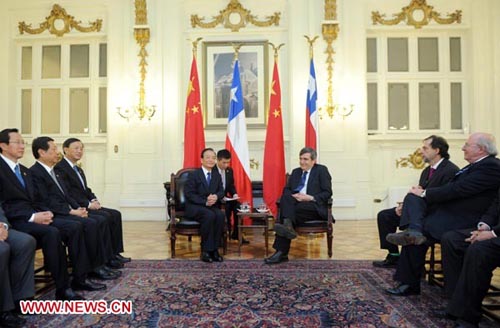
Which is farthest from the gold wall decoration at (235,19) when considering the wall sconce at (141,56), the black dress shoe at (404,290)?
the black dress shoe at (404,290)

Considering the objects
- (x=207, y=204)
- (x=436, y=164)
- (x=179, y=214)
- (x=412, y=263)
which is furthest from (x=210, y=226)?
(x=436, y=164)

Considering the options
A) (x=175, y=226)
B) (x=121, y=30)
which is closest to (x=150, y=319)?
(x=175, y=226)

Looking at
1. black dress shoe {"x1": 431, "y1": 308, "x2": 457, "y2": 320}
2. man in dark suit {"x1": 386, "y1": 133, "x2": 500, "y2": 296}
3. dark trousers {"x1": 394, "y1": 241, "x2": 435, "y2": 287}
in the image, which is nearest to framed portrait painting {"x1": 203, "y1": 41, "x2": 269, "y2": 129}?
man in dark suit {"x1": 386, "y1": 133, "x2": 500, "y2": 296}

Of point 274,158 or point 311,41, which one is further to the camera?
point 311,41

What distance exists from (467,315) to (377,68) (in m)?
6.51

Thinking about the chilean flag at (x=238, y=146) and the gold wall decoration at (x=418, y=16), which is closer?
the chilean flag at (x=238, y=146)

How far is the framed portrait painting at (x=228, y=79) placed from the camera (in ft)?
26.3

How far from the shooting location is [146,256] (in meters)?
Result: 4.76

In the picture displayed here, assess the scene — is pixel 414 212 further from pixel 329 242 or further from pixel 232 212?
pixel 232 212

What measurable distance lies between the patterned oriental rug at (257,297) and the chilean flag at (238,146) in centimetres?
181

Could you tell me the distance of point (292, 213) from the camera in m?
4.48

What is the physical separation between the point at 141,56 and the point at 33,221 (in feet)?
17.4

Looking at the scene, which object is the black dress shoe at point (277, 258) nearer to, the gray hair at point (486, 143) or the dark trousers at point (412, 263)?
the dark trousers at point (412, 263)

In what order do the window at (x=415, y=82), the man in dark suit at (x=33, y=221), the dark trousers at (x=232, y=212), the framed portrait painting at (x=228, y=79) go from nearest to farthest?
the man in dark suit at (x=33, y=221) < the dark trousers at (x=232, y=212) < the framed portrait painting at (x=228, y=79) < the window at (x=415, y=82)
